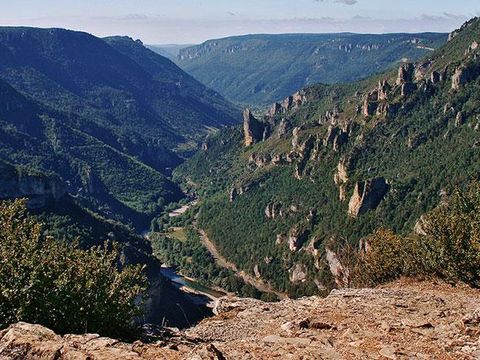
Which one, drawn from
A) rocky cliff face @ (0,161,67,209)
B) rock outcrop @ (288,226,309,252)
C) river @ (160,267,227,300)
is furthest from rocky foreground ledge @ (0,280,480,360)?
rock outcrop @ (288,226,309,252)

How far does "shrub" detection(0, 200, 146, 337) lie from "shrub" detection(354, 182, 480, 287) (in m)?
24.7

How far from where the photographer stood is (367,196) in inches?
6619

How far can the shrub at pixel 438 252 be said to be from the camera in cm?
4153

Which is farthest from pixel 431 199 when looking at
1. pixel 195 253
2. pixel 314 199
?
pixel 195 253

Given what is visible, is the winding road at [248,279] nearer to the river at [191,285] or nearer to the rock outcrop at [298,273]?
the rock outcrop at [298,273]

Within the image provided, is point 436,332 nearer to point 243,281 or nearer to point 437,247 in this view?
point 437,247

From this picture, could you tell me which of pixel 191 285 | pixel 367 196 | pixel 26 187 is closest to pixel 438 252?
pixel 367 196

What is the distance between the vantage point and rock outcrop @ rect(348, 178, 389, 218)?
552 feet

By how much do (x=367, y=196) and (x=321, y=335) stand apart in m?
146

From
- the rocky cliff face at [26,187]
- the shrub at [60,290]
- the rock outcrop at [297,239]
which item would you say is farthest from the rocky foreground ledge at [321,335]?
the rock outcrop at [297,239]

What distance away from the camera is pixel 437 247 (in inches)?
1753

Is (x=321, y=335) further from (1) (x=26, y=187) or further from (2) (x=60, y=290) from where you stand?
(1) (x=26, y=187)

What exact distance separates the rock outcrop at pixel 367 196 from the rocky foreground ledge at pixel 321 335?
134 meters

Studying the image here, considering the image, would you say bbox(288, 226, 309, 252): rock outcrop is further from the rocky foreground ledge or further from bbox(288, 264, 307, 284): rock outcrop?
the rocky foreground ledge
